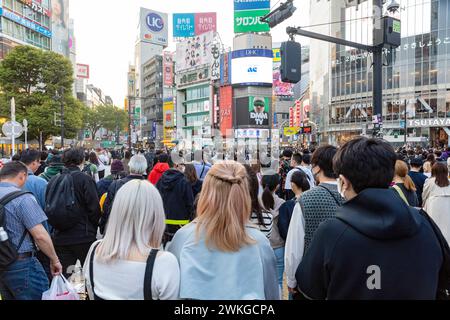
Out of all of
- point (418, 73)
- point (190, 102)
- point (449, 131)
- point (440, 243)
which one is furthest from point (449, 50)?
point (440, 243)

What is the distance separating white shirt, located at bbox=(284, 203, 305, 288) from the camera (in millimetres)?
2984

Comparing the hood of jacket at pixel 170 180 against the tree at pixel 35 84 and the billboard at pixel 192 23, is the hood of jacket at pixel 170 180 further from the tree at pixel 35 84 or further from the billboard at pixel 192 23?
the billboard at pixel 192 23

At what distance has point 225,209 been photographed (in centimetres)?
226

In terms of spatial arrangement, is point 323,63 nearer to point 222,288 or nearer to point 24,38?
point 24,38

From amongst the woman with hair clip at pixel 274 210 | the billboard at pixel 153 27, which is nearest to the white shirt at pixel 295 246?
the woman with hair clip at pixel 274 210

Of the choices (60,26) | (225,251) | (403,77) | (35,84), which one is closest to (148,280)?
(225,251)

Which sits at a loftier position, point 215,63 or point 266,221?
point 215,63

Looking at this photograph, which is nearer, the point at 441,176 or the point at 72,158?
the point at 72,158

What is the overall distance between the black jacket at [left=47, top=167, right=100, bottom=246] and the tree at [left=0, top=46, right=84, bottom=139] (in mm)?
30939

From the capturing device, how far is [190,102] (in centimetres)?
7538

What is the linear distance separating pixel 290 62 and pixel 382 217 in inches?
267

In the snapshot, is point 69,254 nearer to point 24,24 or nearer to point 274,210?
point 274,210

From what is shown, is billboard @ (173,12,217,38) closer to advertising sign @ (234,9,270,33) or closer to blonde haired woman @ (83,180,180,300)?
advertising sign @ (234,9,270,33)

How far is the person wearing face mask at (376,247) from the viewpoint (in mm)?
1808
